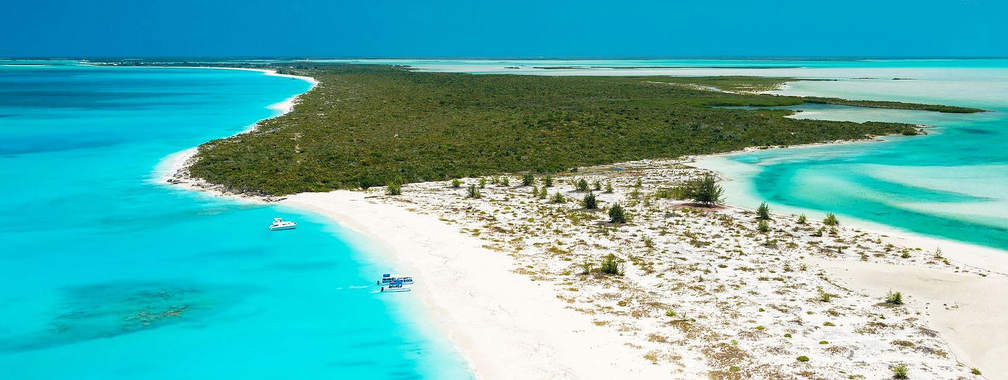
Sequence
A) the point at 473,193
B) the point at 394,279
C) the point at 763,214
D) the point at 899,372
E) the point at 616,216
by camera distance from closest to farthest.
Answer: the point at 899,372 < the point at 394,279 < the point at 616,216 < the point at 763,214 < the point at 473,193

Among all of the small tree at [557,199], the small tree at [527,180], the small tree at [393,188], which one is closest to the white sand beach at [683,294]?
the small tree at [557,199]

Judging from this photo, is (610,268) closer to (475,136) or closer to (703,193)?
(703,193)

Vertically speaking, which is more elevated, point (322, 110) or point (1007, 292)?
point (322, 110)

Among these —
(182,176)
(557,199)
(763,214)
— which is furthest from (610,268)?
(182,176)

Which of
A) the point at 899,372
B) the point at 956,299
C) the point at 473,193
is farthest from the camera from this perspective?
the point at 473,193

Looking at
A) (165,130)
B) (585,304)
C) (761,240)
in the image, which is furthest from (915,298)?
(165,130)

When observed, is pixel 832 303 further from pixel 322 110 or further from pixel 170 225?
pixel 322 110
